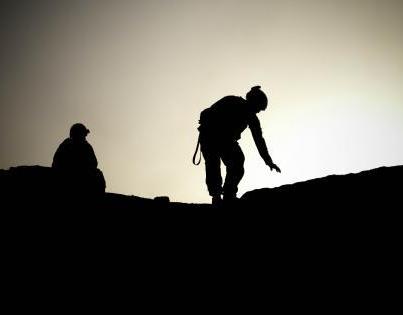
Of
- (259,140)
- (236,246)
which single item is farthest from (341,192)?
(259,140)

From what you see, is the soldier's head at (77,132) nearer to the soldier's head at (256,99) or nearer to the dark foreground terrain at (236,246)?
the dark foreground terrain at (236,246)

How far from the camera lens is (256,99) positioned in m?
6.74

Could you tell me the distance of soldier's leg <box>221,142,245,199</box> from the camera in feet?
21.9

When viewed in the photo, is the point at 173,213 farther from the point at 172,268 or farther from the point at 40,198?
the point at 40,198

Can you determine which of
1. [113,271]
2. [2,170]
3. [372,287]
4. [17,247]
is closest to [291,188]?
[372,287]

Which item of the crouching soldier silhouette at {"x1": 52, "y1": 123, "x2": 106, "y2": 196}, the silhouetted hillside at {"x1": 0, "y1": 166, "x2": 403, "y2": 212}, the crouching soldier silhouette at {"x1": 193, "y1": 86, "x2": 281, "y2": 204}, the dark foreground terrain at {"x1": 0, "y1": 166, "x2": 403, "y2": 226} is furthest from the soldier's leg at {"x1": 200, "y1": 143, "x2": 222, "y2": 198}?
the crouching soldier silhouette at {"x1": 52, "y1": 123, "x2": 106, "y2": 196}

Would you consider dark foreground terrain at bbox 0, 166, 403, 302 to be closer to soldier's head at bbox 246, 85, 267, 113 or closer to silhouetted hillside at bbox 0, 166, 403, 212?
silhouetted hillside at bbox 0, 166, 403, 212

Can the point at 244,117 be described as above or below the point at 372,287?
above

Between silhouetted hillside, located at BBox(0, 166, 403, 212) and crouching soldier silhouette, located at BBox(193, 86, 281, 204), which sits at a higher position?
crouching soldier silhouette, located at BBox(193, 86, 281, 204)

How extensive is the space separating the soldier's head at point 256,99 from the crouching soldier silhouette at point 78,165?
11.7ft

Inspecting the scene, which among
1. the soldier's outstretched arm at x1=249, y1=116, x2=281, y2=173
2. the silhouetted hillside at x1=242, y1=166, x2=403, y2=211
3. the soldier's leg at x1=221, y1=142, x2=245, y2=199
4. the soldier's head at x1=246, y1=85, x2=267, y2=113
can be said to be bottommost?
the silhouetted hillside at x1=242, y1=166, x2=403, y2=211

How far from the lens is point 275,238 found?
4.93 meters

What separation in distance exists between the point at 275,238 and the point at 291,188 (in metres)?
1.06

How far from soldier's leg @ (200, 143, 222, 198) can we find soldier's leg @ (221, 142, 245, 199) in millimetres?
154
